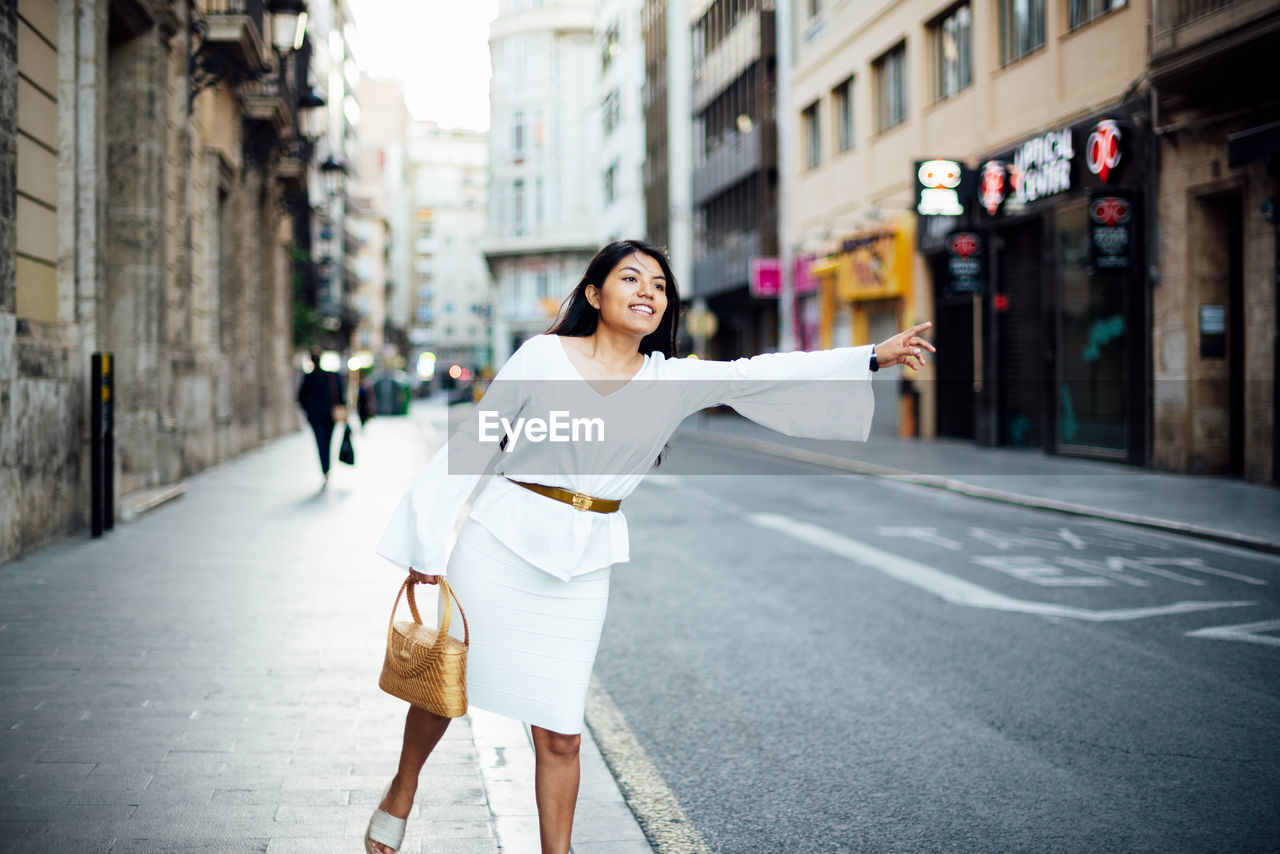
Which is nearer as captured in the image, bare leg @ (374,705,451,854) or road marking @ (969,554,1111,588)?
bare leg @ (374,705,451,854)

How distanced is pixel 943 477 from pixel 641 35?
42982 mm

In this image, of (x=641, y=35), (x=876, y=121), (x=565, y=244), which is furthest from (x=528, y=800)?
(x=565, y=244)

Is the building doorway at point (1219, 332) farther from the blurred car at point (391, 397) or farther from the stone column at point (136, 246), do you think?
the blurred car at point (391, 397)

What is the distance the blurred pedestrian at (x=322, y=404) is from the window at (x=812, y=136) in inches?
736

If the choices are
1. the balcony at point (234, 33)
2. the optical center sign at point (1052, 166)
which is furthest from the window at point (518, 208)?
the optical center sign at point (1052, 166)

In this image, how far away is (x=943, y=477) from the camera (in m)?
16.0

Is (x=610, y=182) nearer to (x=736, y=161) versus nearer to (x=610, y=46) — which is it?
(x=610, y=46)

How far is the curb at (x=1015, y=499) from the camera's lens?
10.1 meters

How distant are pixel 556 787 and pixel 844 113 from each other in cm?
2839

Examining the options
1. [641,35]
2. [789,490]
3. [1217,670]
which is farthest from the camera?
[641,35]

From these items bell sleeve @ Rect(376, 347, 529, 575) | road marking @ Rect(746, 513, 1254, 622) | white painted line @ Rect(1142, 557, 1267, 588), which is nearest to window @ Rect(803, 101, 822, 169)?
road marking @ Rect(746, 513, 1254, 622)

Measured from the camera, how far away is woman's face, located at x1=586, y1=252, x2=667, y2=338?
328cm

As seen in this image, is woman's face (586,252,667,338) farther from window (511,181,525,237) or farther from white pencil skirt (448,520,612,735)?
window (511,181,525,237)

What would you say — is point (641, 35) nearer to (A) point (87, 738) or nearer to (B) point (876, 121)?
(B) point (876, 121)
